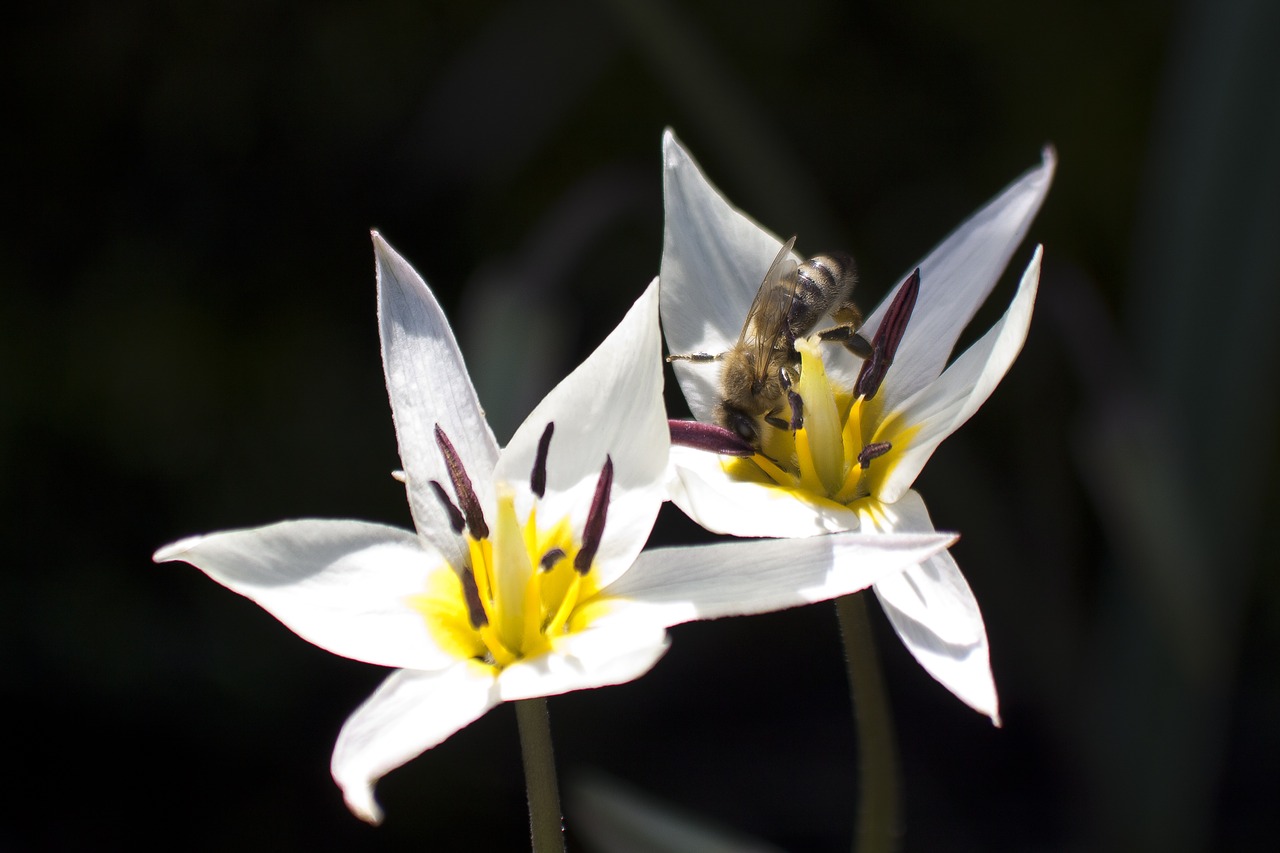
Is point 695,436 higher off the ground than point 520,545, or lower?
higher

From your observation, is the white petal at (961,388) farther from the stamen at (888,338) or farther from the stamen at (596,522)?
the stamen at (596,522)

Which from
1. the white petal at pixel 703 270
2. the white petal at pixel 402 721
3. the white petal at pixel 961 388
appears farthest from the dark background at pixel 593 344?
the white petal at pixel 402 721

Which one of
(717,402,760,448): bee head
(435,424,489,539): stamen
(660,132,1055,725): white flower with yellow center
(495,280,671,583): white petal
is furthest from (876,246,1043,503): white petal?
(435,424,489,539): stamen

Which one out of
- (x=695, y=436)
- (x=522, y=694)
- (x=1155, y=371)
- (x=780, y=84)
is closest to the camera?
(x=522, y=694)

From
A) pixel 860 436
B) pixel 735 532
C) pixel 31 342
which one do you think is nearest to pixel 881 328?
pixel 860 436

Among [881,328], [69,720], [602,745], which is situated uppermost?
[881,328]

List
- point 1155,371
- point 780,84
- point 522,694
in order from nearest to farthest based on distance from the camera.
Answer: point 522,694
point 1155,371
point 780,84

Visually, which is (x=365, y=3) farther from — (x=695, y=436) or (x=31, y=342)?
(x=695, y=436)
